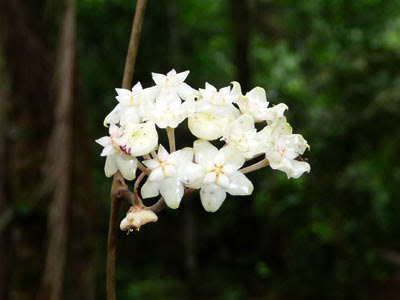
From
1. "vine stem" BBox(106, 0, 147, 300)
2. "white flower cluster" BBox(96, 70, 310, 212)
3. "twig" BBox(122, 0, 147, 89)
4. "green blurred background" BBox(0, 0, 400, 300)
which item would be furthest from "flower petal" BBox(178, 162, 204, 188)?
"green blurred background" BBox(0, 0, 400, 300)

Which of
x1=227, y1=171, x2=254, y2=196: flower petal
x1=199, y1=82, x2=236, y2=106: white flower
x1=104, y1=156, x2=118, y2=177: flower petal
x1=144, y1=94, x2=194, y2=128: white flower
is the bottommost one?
x1=227, y1=171, x2=254, y2=196: flower petal

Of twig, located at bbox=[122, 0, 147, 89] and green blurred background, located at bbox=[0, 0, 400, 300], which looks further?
green blurred background, located at bbox=[0, 0, 400, 300]

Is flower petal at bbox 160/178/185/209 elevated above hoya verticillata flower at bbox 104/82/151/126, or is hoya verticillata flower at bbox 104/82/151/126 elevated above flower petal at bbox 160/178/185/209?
hoya verticillata flower at bbox 104/82/151/126

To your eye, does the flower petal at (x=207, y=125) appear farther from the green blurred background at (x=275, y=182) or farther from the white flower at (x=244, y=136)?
the green blurred background at (x=275, y=182)

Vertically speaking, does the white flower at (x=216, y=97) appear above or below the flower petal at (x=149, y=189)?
above

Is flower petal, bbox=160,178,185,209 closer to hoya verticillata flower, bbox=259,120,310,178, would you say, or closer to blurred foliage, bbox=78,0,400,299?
hoya verticillata flower, bbox=259,120,310,178

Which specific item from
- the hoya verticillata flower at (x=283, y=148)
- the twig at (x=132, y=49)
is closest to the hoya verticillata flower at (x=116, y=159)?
the twig at (x=132, y=49)

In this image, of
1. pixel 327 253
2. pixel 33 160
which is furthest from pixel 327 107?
pixel 33 160

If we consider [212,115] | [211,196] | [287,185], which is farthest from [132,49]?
[287,185]

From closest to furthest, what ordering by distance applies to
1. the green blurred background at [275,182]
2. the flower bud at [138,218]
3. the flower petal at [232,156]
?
the flower bud at [138,218] < the flower petal at [232,156] < the green blurred background at [275,182]
